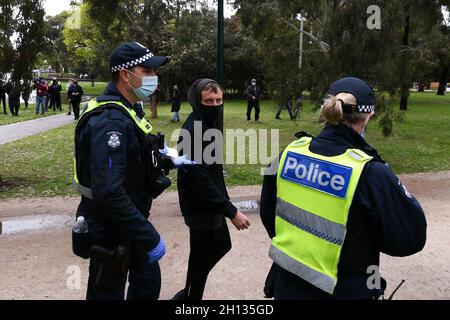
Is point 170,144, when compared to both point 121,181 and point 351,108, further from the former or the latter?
point 351,108

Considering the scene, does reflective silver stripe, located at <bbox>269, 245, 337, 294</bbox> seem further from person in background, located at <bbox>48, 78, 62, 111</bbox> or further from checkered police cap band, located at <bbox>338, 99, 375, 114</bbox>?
person in background, located at <bbox>48, 78, 62, 111</bbox>

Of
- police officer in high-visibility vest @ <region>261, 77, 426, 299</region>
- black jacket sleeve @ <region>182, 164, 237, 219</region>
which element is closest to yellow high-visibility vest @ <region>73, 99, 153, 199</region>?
black jacket sleeve @ <region>182, 164, 237, 219</region>

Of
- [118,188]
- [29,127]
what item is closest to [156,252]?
[118,188]

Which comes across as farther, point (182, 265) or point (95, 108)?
point (182, 265)

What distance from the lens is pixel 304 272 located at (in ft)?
7.29

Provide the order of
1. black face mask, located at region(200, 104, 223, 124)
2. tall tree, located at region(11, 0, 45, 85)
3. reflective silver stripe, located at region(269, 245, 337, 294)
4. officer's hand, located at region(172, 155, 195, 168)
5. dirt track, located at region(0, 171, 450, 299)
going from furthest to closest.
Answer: tall tree, located at region(11, 0, 45, 85), dirt track, located at region(0, 171, 450, 299), black face mask, located at region(200, 104, 223, 124), officer's hand, located at region(172, 155, 195, 168), reflective silver stripe, located at region(269, 245, 337, 294)

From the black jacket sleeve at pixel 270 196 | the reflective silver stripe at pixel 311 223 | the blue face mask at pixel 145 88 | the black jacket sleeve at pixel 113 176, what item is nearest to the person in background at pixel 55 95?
the blue face mask at pixel 145 88

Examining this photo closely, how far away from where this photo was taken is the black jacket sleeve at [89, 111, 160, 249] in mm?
2416

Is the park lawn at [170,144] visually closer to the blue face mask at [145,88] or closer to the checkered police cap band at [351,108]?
the blue face mask at [145,88]

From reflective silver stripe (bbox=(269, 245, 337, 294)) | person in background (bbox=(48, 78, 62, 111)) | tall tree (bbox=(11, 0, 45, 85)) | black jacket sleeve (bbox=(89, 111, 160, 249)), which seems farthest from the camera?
person in background (bbox=(48, 78, 62, 111))

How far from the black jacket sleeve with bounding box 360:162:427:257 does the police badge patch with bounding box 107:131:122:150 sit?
1.24m

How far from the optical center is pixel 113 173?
2426 millimetres

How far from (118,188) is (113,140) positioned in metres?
0.25

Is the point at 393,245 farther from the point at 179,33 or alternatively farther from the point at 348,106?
the point at 179,33
